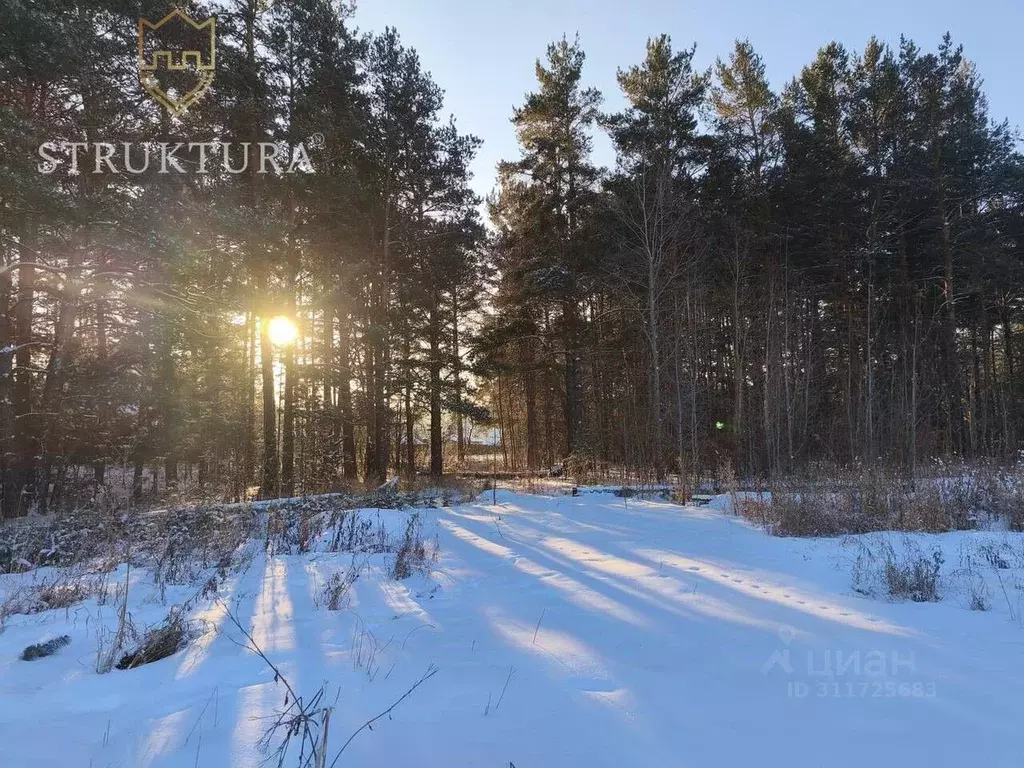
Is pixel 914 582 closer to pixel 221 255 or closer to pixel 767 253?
pixel 221 255

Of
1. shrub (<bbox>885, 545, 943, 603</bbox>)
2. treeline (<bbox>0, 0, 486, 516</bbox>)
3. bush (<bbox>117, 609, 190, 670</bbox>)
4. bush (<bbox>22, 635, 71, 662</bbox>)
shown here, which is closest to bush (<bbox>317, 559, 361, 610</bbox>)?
bush (<bbox>117, 609, 190, 670</bbox>)

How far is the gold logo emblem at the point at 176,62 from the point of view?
412 inches

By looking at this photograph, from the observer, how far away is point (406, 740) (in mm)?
2246

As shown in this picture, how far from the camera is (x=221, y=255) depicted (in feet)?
38.7

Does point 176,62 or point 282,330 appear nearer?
point 176,62

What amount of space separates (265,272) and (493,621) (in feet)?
39.7

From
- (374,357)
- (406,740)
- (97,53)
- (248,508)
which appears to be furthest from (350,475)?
(406,740)

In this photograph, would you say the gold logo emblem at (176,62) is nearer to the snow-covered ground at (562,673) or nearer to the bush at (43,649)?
the snow-covered ground at (562,673)

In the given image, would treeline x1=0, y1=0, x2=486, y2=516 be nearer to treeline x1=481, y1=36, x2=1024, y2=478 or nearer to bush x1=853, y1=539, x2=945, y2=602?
treeline x1=481, y1=36, x2=1024, y2=478

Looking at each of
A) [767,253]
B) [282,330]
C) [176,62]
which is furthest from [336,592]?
[767,253]

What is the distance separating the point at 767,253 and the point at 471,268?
10.6 m

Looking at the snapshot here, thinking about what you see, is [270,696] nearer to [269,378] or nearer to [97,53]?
[97,53]

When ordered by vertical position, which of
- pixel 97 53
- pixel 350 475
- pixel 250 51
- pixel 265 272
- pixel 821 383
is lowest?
pixel 350 475

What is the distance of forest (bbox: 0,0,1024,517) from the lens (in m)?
10.4
